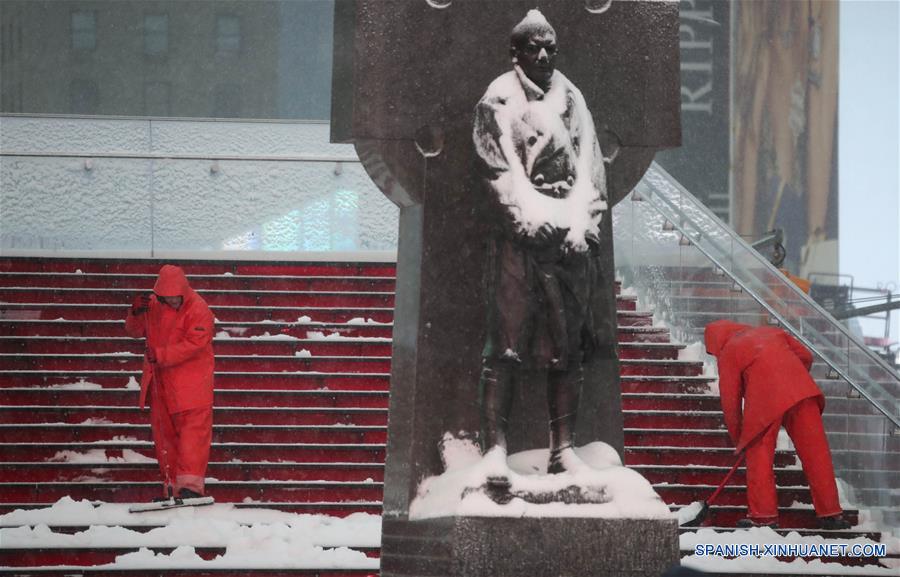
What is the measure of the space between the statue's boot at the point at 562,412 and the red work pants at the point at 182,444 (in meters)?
4.69

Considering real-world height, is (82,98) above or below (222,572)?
above

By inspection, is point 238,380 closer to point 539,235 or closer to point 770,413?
point 770,413

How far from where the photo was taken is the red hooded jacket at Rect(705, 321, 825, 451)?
9.83 meters

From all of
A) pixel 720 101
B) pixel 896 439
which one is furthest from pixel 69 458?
pixel 720 101

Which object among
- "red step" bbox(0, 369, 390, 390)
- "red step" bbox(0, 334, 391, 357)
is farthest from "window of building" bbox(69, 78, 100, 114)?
"red step" bbox(0, 369, 390, 390)

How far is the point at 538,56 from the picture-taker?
19.8 feet

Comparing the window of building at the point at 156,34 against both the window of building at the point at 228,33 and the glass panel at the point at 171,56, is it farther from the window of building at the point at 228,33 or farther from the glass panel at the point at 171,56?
the window of building at the point at 228,33

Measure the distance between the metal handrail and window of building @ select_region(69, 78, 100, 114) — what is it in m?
11.8

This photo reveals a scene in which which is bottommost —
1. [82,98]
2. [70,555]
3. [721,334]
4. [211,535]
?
[70,555]

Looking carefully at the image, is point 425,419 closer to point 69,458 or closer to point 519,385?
point 519,385

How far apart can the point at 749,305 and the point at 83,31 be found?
47.6 feet

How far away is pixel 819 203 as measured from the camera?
25.2 metres

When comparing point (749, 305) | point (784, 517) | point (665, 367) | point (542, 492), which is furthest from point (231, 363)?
point (542, 492)

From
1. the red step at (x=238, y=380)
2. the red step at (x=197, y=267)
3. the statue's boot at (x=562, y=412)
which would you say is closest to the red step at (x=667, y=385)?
the red step at (x=238, y=380)
